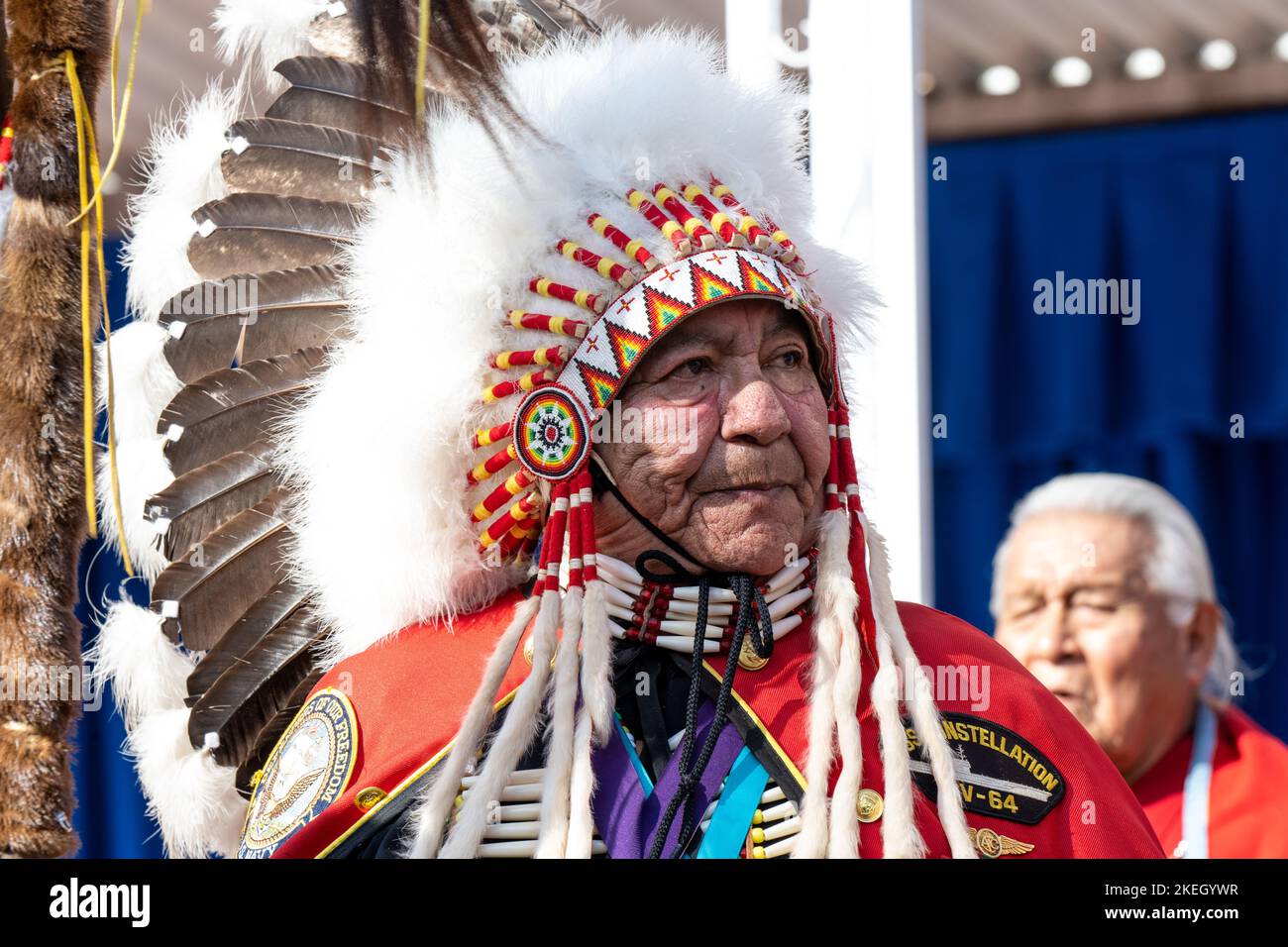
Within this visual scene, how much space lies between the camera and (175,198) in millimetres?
3039

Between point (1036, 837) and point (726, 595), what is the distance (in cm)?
54

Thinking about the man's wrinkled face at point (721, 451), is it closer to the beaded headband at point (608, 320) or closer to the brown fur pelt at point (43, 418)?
the beaded headband at point (608, 320)

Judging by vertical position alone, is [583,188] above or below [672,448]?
above

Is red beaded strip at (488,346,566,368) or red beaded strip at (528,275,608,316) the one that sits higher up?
red beaded strip at (528,275,608,316)


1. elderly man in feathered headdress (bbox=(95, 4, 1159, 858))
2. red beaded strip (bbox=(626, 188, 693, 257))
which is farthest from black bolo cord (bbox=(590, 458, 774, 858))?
red beaded strip (bbox=(626, 188, 693, 257))

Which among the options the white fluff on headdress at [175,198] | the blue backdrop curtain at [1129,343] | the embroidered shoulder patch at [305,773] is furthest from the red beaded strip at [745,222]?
the blue backdrop curtain at [1129,343]

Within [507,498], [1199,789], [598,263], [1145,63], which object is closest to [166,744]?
[507,498]

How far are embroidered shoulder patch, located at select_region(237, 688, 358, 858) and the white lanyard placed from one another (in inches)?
67.1

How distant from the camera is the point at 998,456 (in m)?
5.10

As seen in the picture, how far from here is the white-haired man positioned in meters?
3.35

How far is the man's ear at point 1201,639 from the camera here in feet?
11.8

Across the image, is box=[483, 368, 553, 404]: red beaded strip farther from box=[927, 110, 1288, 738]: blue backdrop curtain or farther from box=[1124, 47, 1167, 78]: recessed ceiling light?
box=[1124, 47, 1167, 78]: recessed ceiling light
